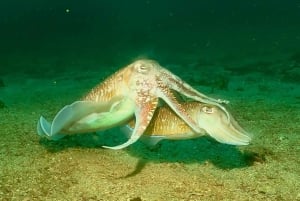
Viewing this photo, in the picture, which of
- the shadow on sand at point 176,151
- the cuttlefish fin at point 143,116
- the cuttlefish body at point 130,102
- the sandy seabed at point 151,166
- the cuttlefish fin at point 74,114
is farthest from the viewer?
the shadow on sand at point 176,151

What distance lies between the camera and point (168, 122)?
430cm

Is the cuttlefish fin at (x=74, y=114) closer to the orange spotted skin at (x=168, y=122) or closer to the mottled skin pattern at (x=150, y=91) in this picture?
the mottled skin pattern at (x=150, y=91)

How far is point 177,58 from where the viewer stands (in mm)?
20844

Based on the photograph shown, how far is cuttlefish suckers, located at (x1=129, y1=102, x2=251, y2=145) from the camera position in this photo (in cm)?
406

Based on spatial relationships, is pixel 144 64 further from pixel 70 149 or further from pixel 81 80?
pixel 81 80

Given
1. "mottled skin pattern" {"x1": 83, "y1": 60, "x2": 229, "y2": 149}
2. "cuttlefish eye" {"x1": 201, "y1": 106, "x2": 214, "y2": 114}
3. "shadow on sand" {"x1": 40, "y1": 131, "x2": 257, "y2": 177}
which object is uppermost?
"mottled skin pattern" {"x1": 83, "y1": 60, "x2": 229, "y2": 149}

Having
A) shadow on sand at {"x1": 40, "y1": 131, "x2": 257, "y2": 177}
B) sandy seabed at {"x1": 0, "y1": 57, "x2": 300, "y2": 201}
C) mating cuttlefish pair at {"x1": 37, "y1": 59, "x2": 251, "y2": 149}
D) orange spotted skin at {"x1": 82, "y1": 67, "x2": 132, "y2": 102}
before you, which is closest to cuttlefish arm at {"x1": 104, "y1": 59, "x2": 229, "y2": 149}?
mating cuttlefish pair at {"x1": 37, "y1": 59, "x2": 251, "y2": 149}

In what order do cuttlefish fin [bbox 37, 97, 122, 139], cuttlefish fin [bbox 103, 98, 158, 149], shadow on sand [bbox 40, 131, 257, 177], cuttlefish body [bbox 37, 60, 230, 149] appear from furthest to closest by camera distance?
shadow on sand [bbox 40, 131, 257, 177]
cuttlefish fin [bbox 37, 97, 122, 139]
cuttlefish body [bbox 37, 60, 230, 149]
cuttlefish fin [bbox 103, 98, 158, 149]

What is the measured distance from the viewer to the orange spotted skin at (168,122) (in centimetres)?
421

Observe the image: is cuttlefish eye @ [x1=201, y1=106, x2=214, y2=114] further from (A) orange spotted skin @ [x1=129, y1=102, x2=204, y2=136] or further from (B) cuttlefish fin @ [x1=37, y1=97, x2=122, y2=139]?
(B) cuttlefish fin @ [x1=37, y1=97, x2=122, y2=139]

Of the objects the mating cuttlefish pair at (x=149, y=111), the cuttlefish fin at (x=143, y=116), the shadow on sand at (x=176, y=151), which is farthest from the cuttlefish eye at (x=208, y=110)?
the shadow on sand at (x=176, y=151)

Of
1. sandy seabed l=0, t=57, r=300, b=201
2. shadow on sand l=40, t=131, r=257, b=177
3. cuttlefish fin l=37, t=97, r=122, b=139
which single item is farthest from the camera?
shadow on sand l=40, t=131, r=257, b=177

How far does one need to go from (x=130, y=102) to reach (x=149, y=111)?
0.84 ft

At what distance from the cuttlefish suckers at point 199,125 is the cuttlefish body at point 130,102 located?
0.08 m
